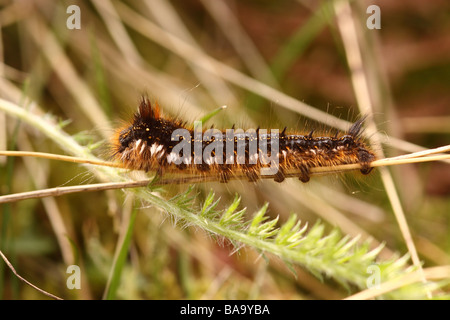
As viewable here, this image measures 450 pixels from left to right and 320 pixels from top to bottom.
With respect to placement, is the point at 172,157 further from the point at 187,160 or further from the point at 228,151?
the point at 228,151

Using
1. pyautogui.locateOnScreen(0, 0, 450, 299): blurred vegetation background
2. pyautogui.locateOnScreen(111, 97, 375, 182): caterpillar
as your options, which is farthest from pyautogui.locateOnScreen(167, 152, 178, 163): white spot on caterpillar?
pyautogui.locateOnScreen(0, 0, 450, 299): blurred vegetation background

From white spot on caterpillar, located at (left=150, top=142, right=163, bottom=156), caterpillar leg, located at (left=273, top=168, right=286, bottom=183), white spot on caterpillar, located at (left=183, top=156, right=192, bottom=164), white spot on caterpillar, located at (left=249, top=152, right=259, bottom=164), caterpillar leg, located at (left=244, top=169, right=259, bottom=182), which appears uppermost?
white spot on caterpillar, located at (left=150, top=142, right=163, bottom=156)

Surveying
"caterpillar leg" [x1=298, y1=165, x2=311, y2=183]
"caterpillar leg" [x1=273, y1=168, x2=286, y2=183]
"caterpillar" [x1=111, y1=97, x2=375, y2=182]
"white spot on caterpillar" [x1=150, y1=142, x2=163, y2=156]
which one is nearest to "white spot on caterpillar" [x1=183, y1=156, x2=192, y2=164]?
"caterpillar" [x1=111, y1=97, x2=375, y2=182]

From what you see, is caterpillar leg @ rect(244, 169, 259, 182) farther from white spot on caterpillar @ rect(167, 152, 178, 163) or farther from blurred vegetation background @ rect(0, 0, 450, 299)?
white spot on caterpillar @ rect(167, 152, 178, 163)

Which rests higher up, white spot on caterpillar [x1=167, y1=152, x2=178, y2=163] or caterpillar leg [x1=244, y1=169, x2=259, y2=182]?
white spot on caterpillar [x1=167, y1=152, x2=178, y2=163]

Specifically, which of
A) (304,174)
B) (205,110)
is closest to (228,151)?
(304,174)

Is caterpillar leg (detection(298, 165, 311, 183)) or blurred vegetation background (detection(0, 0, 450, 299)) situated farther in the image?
blurred vegetation background (detection(0, 0, 450, 299))
